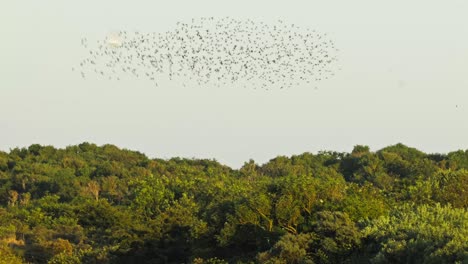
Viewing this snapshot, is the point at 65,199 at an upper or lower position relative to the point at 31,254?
upper

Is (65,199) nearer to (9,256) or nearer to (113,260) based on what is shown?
(113,260)

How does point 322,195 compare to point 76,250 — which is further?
point 76,250

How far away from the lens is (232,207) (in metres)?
81.7

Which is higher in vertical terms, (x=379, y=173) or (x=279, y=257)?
(x=379, y=173)

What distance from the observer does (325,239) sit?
67.2 m

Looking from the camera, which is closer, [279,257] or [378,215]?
[279,257]

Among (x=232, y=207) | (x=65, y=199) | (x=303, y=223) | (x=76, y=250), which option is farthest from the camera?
(x=65, y=199)

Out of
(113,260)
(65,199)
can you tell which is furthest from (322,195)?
(65,199)

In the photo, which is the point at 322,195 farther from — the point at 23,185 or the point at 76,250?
the point at 23,185

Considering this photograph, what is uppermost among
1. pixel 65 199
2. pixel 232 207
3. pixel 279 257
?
pixel 65 199

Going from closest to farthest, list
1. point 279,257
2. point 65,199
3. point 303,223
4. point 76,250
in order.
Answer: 1. point 279,257
2. point 303,223
3. point 76,250
4. point 65,199

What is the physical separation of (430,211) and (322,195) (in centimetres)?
1120

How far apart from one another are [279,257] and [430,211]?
10.8 metres

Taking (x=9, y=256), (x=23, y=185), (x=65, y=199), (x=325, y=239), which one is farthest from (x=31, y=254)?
(x=23, y=185)
